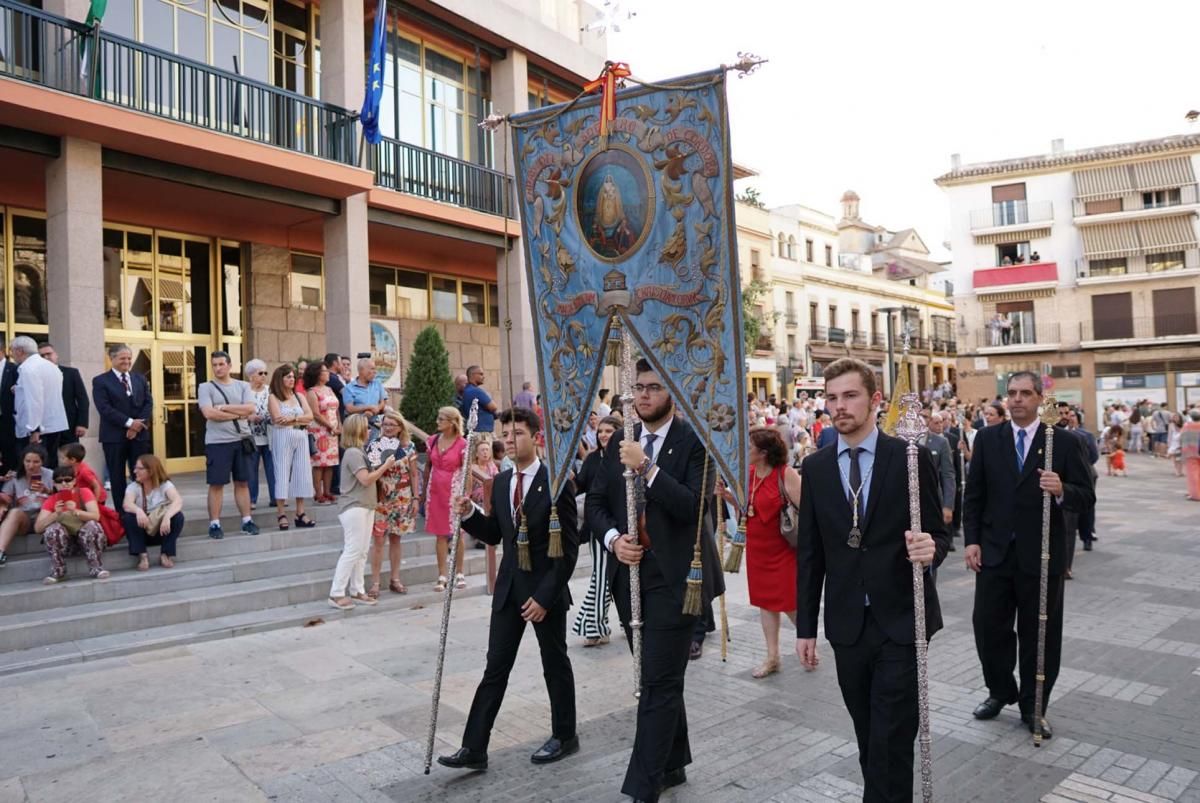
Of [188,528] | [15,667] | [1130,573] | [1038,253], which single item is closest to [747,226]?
[1038,253]

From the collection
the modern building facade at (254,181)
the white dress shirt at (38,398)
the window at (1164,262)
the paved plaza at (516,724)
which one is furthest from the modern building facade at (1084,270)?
the white dress shirt at (38,398)

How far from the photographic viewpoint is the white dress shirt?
8.83 m

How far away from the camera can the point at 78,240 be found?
11.5m

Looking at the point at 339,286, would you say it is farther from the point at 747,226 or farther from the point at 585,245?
the point at 747,226

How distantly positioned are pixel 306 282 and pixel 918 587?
15779mm

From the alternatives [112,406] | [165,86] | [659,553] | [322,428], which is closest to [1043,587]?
[659,553]

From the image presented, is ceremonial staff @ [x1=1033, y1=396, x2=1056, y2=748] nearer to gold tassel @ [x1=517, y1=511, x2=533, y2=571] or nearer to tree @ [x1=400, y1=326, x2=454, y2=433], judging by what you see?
gold tassel @ [x1=517, y1=511, x2=533, y2=571]

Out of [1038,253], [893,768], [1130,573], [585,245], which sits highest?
[1038,253]

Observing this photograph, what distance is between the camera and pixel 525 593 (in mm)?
4699

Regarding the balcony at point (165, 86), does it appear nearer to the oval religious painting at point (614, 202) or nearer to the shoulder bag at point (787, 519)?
the oval religious painting at point (614, 202)

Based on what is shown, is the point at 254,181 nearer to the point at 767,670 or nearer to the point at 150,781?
the point at 150,781

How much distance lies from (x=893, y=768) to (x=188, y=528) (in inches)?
324

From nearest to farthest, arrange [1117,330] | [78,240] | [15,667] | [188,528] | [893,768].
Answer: [893,768] < [15,667] < [188,528] < [78,240] < [1117,330]

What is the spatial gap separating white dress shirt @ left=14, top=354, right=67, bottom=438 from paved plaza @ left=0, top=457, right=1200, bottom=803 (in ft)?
11.6
